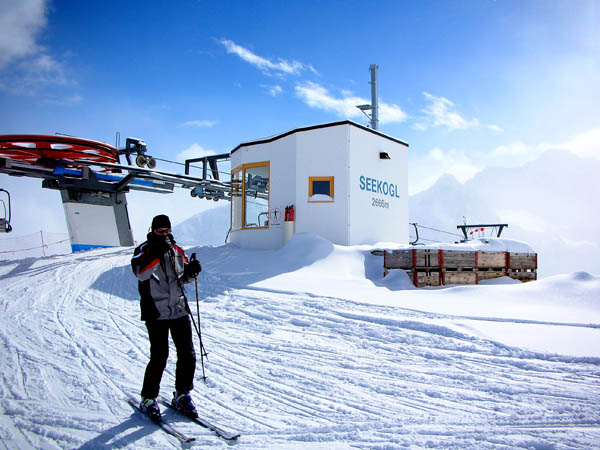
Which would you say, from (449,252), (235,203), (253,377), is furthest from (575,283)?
(235,203)

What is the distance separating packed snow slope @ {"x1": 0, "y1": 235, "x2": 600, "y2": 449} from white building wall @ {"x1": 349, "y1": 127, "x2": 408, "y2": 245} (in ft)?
13.3

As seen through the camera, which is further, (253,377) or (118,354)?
(118,354)

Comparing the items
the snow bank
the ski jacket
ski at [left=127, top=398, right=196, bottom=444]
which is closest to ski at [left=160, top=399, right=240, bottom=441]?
ski at [left=127, top=398, right=196, bottom=444]

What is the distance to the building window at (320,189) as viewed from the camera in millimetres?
12328

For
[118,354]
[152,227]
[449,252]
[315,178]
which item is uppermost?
[315,178]

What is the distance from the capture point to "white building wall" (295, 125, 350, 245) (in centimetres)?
1218

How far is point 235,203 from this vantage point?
1573cm

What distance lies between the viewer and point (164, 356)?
3434 millimetres

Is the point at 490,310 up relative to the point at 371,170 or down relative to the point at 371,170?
down

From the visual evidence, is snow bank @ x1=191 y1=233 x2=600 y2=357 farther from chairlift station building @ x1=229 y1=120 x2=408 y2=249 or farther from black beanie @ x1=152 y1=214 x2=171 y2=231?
black beanie @ x1=152 y1=214 x2=171 y2=231

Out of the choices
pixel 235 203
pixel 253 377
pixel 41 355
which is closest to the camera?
pixel 253 377

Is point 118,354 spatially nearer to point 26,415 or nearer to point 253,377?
point 26,415

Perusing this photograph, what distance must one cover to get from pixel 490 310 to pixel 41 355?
664 cm

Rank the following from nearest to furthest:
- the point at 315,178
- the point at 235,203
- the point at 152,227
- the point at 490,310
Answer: the point at 152,227 → the point at 490,310 → the point at 315,178 → the point at 235,203
